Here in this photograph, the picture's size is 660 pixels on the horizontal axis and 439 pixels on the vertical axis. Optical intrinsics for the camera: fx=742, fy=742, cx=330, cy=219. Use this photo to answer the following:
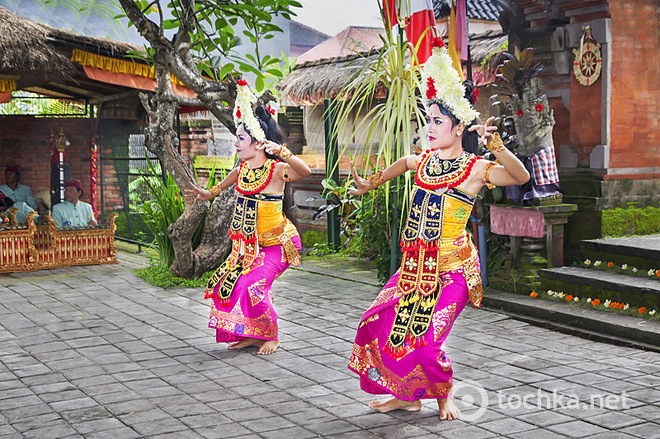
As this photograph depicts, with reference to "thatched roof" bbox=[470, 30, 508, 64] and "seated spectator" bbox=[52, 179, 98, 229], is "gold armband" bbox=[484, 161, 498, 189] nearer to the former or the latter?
"thatched roof" bbox=[470, 30, 508, 64]

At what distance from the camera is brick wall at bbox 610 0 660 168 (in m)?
7.73

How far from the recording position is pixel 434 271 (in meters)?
4.21

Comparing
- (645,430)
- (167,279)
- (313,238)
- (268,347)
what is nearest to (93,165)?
(313,238)

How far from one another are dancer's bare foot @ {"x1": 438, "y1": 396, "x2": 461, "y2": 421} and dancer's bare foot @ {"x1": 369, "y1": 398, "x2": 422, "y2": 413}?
0.53 ft

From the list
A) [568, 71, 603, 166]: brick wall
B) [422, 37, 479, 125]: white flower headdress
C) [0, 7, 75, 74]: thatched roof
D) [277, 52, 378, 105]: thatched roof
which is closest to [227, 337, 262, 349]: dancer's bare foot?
[422, 37, 479, 125]: white flower headdress

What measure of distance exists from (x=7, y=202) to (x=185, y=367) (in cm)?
674

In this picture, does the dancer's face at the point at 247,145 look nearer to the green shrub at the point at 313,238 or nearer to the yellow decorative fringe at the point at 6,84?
the yellow decorative fringe at the point at 6,84

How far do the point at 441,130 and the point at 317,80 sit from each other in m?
9.20

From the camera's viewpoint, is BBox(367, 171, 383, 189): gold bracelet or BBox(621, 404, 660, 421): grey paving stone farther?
BBox(367, 171, 383, 189): gold bracelet

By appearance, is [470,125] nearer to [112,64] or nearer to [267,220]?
[267,220]

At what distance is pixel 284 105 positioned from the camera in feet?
47.8

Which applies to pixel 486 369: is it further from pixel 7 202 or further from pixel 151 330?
pixel 7 202

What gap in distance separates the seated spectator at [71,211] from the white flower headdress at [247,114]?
518cm

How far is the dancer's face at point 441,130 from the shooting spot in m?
4.26
